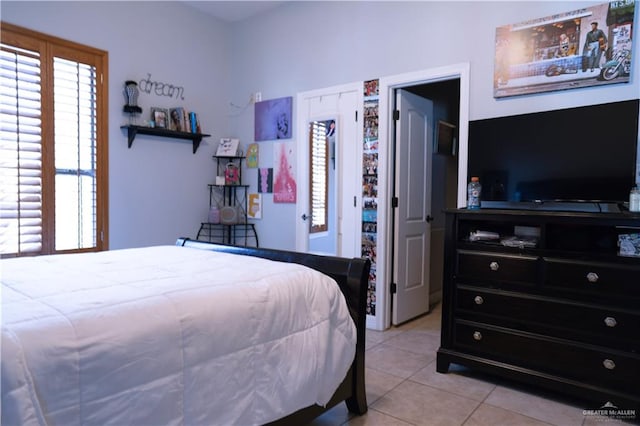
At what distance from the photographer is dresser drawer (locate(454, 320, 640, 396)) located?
2.08 meters

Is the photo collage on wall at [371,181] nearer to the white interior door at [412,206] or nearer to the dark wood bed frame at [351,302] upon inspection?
the white interior door at [412,206]

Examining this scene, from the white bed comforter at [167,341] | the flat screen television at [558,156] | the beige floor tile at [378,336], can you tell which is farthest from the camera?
the beige floor tile at [378,336]

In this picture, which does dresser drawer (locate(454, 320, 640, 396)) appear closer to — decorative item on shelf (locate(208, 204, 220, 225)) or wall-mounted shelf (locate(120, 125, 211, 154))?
decorative item on shelf (locate(208, 204, 220, 225))

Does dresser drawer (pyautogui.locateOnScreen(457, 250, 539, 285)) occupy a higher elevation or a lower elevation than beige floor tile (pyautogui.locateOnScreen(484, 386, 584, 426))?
higher

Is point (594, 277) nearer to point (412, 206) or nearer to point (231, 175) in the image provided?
point (412, 206)

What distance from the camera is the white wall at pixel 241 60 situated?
3.03 m

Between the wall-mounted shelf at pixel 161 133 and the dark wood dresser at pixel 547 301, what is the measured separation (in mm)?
2812

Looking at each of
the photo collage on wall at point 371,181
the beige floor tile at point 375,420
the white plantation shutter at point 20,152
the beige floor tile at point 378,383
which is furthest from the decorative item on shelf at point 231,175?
the beige floor tile at point 375,420

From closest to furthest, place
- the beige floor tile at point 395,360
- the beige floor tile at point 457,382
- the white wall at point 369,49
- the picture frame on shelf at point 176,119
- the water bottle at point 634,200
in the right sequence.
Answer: the water bottle at point 634,200 < the beige floor tile at point 457,382 < the beige floor tile at point 395,360 < the white wall at point 369,49 < the picture frame on shelf at point 176,119

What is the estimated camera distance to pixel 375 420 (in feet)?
6.77

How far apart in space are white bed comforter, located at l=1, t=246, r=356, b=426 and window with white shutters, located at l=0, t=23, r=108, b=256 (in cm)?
149

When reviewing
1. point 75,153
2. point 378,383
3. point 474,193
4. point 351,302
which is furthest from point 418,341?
point 75,153

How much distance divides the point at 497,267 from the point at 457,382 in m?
0.77

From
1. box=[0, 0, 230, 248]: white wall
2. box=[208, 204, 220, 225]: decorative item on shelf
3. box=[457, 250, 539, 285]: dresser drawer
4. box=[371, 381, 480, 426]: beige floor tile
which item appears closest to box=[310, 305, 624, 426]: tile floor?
box=[371, 381, 480, 426]: beige floor tile
